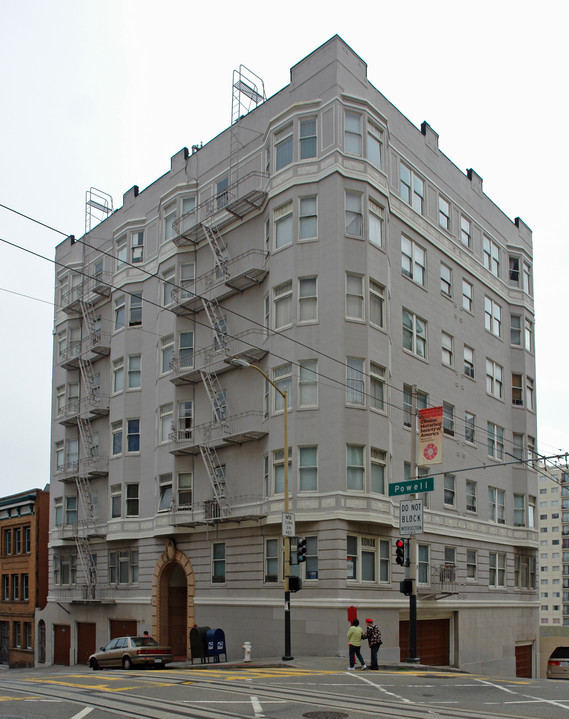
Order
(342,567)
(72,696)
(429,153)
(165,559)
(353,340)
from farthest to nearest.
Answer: (429,153) < (165,559) < (353,340) < (342,567) < (72,696)

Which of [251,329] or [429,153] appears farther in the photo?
[429,153]

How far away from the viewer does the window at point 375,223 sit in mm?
33469

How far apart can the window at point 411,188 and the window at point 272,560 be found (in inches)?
655

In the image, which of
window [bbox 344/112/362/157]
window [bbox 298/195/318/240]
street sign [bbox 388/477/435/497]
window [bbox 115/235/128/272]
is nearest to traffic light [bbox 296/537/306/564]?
street sign [bbox 388/477/435/497]

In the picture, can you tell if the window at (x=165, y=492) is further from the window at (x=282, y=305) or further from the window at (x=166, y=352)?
the window at (x=282, y=305)

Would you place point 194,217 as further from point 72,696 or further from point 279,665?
point 72,696

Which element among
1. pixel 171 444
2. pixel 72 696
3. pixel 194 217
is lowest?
pixel 72 696

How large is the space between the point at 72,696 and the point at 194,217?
26460 mm

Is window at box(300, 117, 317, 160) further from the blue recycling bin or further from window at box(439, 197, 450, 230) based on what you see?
Answer: the blue recycling bin

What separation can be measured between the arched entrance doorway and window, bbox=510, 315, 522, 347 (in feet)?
73.8

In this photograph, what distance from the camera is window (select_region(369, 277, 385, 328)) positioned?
32750mm

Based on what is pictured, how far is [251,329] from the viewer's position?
34969 millimetres

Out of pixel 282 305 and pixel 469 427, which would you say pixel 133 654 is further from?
pixel 469 427

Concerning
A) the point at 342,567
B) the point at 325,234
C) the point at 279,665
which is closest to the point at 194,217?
the point at 325,234
